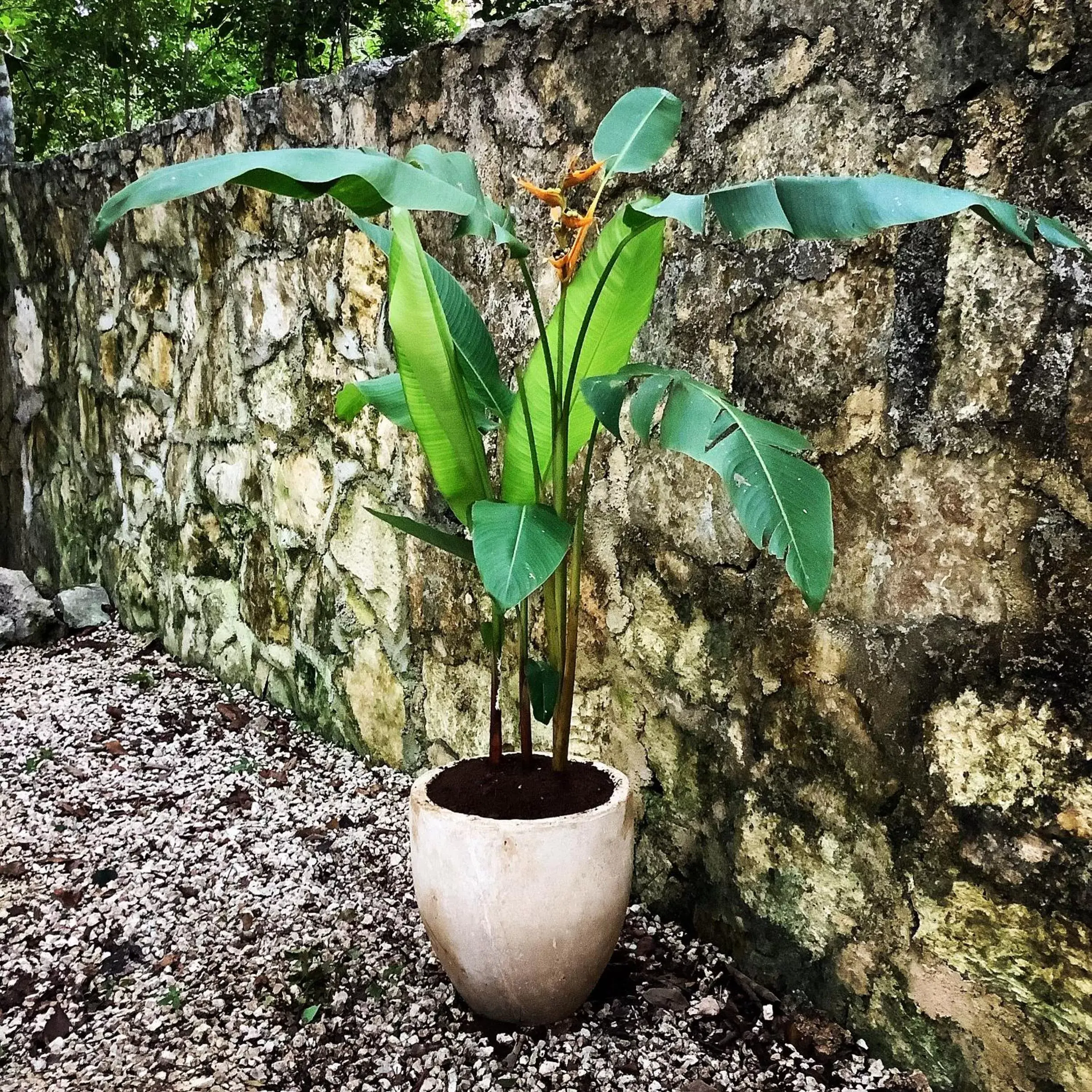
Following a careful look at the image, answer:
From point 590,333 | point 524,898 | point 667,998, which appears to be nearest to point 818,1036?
point 667,998

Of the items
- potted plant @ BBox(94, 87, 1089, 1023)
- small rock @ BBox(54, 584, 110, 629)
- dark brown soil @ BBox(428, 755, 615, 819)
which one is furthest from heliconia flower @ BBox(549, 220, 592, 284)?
small rock @ BBox(54, 584, 110, 629)

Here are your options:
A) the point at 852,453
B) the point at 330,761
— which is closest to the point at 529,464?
the point at 852,453

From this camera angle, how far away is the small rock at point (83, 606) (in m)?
3.00

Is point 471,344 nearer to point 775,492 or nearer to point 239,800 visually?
point 775,492

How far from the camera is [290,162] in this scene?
87 cm

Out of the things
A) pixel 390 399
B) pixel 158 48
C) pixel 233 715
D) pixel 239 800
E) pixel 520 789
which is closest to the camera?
pixel 520 789

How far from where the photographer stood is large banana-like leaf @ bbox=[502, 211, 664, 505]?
3.67 feet

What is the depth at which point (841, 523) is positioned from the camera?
1151 millimetres

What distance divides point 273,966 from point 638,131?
1273 mm

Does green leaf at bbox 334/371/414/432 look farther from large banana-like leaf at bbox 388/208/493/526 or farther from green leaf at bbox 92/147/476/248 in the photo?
green leaf at bbox 92/147/476/248

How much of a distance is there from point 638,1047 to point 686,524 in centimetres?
70

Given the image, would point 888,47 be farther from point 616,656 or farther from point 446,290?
point 616,656

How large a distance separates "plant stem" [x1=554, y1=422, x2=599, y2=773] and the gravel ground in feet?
1.21

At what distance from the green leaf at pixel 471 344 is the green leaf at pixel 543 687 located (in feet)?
1.11
